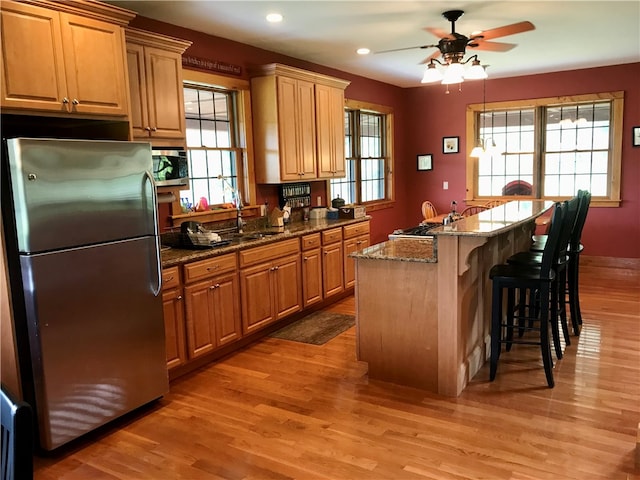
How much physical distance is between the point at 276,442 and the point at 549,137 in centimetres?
599

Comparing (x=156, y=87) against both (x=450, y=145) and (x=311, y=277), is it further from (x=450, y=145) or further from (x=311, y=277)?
(x=450, y=145)

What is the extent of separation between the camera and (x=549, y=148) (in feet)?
23.4

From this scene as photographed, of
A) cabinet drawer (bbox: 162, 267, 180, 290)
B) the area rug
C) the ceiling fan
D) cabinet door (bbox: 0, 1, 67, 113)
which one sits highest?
the ceiling fan

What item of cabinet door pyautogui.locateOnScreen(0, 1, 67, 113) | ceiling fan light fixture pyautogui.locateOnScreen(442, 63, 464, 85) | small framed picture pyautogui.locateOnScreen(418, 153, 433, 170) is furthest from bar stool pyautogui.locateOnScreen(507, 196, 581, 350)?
small framed picture pyautogui.locateOnScreen(418, 153, 433, 170)

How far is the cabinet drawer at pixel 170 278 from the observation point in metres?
3.37

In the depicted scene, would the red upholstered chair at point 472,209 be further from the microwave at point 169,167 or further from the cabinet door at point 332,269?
the microwave at point 169,167

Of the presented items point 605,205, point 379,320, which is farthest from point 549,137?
point 379,320

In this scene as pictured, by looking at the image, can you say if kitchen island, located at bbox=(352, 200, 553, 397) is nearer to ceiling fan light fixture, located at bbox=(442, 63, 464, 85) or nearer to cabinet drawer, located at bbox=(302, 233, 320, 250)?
ceiling fan light fixture, located at bbox=(442, 63, 464, 85)

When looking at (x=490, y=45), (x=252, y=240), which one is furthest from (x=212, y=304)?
(x=490, y=45)

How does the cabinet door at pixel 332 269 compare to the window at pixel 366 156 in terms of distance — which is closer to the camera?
the cabinet door at pixel 332 269

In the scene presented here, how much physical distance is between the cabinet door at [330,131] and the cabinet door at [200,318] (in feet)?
7.44

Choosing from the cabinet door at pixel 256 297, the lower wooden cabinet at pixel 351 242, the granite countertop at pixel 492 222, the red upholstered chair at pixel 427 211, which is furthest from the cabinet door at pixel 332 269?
the red upholstered chair at pixel 427 211

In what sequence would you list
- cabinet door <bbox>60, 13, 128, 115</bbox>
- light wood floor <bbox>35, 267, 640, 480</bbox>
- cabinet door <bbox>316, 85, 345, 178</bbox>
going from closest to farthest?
light wood floor <bbox>35, 267, 640, 480</bbox>, cabinet door <bbox>60, 13, 128, 115</bbox>, cabinet door <bbox>316, 85, 345, 178</bbox>

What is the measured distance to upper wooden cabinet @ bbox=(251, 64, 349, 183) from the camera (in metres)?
4.92
